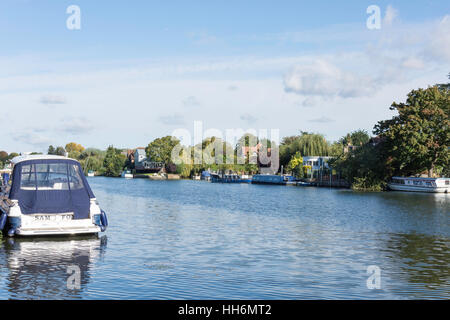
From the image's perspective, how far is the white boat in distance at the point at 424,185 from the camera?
8369cm

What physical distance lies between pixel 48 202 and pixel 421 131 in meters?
74.4

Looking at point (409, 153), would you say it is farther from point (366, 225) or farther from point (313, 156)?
point (366, 225)

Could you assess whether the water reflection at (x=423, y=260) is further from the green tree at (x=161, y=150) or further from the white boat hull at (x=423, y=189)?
the green tree at (x=161, y=150)

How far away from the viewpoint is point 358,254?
20.1 metres

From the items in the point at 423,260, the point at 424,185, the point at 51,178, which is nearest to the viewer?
the point at 423,260

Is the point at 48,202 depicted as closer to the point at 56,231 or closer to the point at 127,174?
the point at 56,231

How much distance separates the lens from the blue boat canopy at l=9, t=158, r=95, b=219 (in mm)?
20078

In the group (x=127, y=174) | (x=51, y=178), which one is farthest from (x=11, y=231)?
(x=127, y=174)

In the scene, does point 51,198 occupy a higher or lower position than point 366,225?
higher

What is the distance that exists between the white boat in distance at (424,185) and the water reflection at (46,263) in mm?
72855

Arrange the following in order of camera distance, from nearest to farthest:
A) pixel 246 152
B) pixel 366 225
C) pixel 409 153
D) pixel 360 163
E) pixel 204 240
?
pixel 204 240, pixel 366 225, pixel 409 153, pixel 360 163, pixel 246 152

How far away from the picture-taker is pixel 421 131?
273 ft

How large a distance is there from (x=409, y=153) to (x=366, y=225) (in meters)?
55.0
